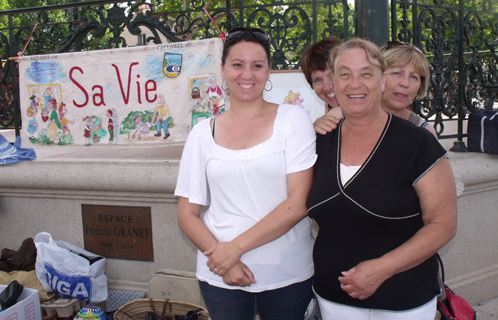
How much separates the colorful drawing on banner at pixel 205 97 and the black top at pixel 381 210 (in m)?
2.07

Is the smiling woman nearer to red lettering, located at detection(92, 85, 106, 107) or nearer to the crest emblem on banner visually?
the crest emblem on banner

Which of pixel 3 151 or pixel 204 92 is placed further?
pixel 3 151

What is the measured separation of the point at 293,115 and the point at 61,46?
336cm

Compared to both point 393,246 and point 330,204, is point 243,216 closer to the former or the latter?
→ point 330,204

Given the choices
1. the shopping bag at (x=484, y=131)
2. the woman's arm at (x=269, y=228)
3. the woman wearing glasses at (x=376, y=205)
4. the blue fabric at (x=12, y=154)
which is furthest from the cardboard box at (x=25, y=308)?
the shopping bag at (x=484, y=131)

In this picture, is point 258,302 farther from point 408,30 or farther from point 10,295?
point 408,30

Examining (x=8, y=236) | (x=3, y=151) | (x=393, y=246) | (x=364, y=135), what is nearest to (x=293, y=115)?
(x=364, y=135)

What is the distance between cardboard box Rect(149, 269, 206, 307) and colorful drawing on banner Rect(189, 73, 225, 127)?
1.38m

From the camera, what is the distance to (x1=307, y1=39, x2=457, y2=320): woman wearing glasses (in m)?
1.65

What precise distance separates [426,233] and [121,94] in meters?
3.15

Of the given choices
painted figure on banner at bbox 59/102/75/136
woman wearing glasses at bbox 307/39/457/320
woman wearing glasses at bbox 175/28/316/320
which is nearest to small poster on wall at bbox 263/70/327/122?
woman wearing glasses at bbox 175/28/316/320

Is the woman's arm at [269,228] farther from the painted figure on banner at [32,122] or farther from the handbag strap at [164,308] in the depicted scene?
the painted figure on banner at [32,122]

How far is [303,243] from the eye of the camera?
1.99 meters

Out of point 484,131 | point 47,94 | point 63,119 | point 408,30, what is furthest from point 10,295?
point 484,131
